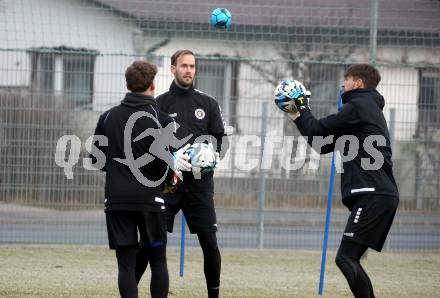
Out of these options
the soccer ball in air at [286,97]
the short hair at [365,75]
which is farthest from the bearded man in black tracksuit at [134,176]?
the short hair at [365,75]

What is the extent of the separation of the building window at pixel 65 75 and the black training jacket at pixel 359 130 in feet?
20.1

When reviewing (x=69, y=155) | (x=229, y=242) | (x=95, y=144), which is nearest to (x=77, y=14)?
(x=69, y=155)

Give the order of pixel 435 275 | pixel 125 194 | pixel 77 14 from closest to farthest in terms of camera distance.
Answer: pixel 125 194 < pixel 435 275 < pixel 77 14

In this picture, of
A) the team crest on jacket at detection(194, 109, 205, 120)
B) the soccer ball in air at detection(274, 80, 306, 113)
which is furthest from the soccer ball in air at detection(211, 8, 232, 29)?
the soccer ball in air at detection(274, 80, 306, 113)

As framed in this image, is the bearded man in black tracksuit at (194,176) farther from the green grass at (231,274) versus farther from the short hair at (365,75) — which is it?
the short hair at (365,75)

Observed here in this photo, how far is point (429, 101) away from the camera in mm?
13578

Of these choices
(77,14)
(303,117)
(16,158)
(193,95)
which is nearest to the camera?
(303,117)

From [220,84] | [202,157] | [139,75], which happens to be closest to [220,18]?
[202,157]

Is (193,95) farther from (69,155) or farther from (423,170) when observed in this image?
(423,170)

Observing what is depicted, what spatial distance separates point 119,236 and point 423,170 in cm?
764

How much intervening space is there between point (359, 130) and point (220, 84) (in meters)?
6.09

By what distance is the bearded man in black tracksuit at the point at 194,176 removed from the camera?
27.3 feet

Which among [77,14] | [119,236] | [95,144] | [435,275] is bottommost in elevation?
[435,275]

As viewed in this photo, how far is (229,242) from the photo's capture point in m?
13.8
